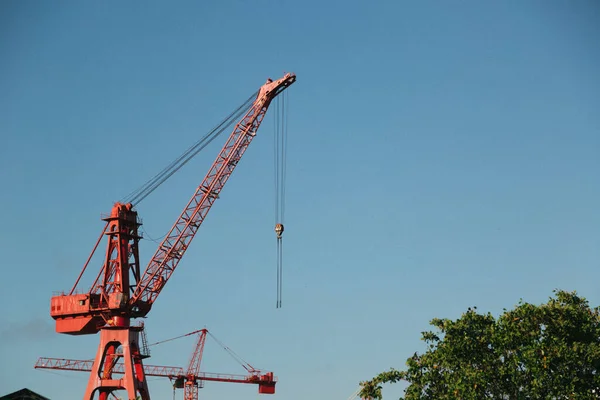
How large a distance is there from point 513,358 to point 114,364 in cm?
6816

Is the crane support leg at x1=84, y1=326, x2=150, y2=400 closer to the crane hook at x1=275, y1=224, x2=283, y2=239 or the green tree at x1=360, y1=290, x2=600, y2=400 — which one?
the crane hook at x1=275, y1=224, x2=283, y2=239

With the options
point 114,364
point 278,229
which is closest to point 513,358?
point 278,229

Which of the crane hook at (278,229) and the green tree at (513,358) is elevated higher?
the crane hook at (278,229)

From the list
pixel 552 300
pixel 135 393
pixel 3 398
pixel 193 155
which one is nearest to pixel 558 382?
pixel 552 300

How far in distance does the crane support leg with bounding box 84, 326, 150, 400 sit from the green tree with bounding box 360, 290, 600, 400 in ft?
147

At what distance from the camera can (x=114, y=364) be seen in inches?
5960

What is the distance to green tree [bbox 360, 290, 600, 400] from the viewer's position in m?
106

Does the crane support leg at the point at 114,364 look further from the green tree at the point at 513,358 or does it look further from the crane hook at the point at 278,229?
the green tree at the point at 513,358

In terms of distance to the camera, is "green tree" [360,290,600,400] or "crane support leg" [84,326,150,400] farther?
"crane support leg" [84,326,150,400]

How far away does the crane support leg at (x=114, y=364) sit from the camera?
148375mm

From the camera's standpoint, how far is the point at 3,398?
295 feet

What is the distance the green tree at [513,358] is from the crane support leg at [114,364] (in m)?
44.7

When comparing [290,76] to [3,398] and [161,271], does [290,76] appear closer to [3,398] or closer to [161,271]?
[161,271]

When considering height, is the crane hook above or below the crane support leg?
above
